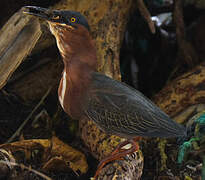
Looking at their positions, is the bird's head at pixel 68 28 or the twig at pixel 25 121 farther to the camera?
the twig at pixel 25 121

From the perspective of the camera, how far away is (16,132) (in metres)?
2.74

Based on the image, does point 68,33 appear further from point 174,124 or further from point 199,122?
point 199,122

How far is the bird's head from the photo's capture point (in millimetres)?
1957

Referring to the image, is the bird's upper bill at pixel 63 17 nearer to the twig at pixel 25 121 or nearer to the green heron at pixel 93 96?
the green heron at pixel 93 96

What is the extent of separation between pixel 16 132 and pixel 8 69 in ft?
2.24

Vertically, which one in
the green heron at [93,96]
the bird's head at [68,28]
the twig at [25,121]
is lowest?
the twig at [25,121]

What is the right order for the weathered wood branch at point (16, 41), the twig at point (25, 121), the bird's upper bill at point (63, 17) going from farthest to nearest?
the twig at point (25, 121)
the weathered wood branch at point (16, 41)
the bird's upper bill at point (63, 17)

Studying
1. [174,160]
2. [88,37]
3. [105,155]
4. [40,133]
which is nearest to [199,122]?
[174,160]

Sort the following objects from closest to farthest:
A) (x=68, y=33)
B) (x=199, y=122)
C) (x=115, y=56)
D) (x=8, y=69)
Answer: (x=68, y=33), (x=8, y=69), (x=199, y=122), (x=115, y=56)

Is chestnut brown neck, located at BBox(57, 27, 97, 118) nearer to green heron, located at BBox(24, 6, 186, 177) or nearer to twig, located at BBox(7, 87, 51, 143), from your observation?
green heron, located at BBox(24, 6, 186, 177)

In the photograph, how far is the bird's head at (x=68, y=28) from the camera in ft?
6.42

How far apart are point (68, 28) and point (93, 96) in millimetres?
419

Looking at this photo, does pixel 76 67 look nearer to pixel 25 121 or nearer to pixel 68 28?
pixel 68 28

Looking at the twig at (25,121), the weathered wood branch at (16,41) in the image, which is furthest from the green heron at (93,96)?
the twig at (25,121)
